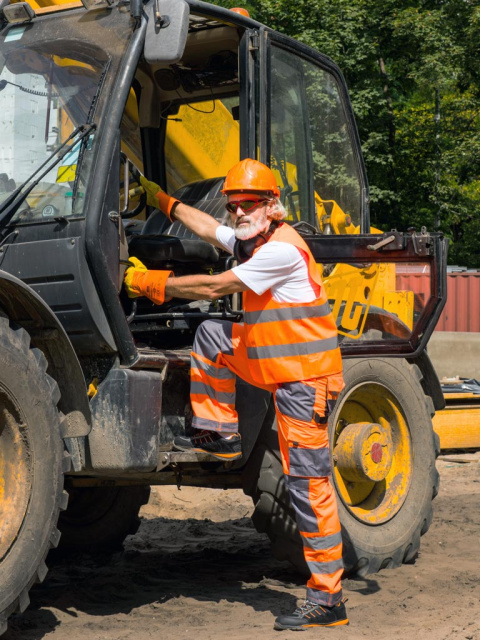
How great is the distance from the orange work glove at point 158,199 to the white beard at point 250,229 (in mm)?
530

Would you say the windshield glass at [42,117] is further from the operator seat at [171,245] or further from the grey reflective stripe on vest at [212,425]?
the grey reflective stripe on vest at [212,425]

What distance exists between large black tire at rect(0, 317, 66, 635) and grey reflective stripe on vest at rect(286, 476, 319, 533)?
1075 mm

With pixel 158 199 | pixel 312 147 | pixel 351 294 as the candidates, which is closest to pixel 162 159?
pixel 312 147

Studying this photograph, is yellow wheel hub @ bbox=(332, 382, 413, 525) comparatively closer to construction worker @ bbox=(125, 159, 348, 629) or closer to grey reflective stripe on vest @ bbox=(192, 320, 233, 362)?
construction worker @ bbox=(125, 159, 348, 629)

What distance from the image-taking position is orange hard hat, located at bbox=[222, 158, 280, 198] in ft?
14.9

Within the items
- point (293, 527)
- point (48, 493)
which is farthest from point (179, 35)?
point (293, 527)

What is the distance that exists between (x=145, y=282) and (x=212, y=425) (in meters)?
0.73

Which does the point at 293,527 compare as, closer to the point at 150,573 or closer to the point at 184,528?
the point at 150,573

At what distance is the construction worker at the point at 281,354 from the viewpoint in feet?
14.6

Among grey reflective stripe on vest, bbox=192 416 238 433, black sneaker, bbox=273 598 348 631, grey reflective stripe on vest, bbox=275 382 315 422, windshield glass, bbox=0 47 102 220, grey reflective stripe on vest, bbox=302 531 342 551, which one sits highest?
windshield glass, bbox=0 47 102 220

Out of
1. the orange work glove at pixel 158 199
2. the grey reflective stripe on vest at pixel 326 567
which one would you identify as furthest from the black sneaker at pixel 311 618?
the orange work glove at pixel 158 199

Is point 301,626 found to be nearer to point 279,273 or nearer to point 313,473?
point 313,473

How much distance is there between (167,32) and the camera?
169 inches

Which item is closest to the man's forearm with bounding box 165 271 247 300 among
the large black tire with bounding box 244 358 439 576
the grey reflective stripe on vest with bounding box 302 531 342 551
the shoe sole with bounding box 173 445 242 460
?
the shoe sole with bounding box 173 445 242 460
